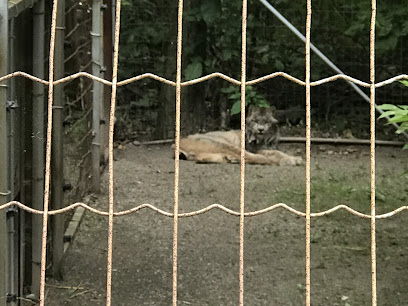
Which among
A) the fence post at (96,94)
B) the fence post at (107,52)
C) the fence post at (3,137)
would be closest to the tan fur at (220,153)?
the fence post at (107,52)

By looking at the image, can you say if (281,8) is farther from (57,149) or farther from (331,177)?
(57,149)

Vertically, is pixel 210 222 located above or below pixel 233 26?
below

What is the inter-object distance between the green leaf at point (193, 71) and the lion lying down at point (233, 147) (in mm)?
608

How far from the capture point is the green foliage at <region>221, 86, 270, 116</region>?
897 centimetres

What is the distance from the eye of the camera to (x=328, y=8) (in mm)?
9484

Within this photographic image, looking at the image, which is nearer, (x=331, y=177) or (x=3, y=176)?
A: (x=3, y=176)

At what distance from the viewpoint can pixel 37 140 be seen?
3.88 metres

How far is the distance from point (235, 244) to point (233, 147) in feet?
10.6

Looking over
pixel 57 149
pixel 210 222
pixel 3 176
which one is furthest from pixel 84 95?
pixel 3 176

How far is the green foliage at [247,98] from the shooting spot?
8.97 meters

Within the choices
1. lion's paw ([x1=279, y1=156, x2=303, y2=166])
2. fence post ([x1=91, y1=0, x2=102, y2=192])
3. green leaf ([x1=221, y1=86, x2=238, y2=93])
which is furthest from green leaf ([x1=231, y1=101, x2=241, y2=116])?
fence post ([x1=91, y1=0, x2=102, y2=192])

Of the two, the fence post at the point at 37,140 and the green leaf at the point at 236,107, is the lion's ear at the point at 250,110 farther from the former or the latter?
the fence post at the point at 37,140

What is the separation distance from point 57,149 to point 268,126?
195 inches

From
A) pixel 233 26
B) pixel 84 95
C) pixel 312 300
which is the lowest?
pixel 312 300
